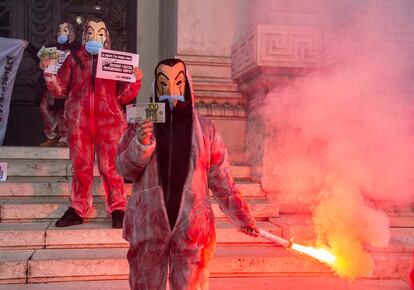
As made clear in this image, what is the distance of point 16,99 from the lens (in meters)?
8.09

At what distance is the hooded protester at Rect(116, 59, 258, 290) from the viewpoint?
272 cm

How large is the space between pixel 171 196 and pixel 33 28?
6404mm

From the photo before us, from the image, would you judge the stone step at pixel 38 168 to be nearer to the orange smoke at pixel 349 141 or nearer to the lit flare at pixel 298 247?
the orange smoke at pixel 349 141

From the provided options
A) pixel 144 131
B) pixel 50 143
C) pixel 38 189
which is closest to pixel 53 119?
pixel 50 143

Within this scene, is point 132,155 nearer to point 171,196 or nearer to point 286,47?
point 171,196

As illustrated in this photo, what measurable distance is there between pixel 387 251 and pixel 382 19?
7.83 feet

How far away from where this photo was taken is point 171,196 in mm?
2770

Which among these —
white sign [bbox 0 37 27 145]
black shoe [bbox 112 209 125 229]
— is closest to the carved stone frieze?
black shoe [bbox 112 209 125 229]

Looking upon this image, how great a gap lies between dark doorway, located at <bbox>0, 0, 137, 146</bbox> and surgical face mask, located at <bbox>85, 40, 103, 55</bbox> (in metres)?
3.62

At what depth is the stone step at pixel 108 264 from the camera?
13.8ft

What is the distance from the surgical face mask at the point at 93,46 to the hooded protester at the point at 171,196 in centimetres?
213

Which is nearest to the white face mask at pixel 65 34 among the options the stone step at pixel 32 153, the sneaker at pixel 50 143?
the stone step at pixel 32 153

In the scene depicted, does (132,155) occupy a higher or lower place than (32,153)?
higher

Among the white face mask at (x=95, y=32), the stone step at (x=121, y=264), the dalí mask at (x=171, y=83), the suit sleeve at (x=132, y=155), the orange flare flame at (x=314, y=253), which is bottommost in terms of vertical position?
the stone step at (x=121, y=264)
